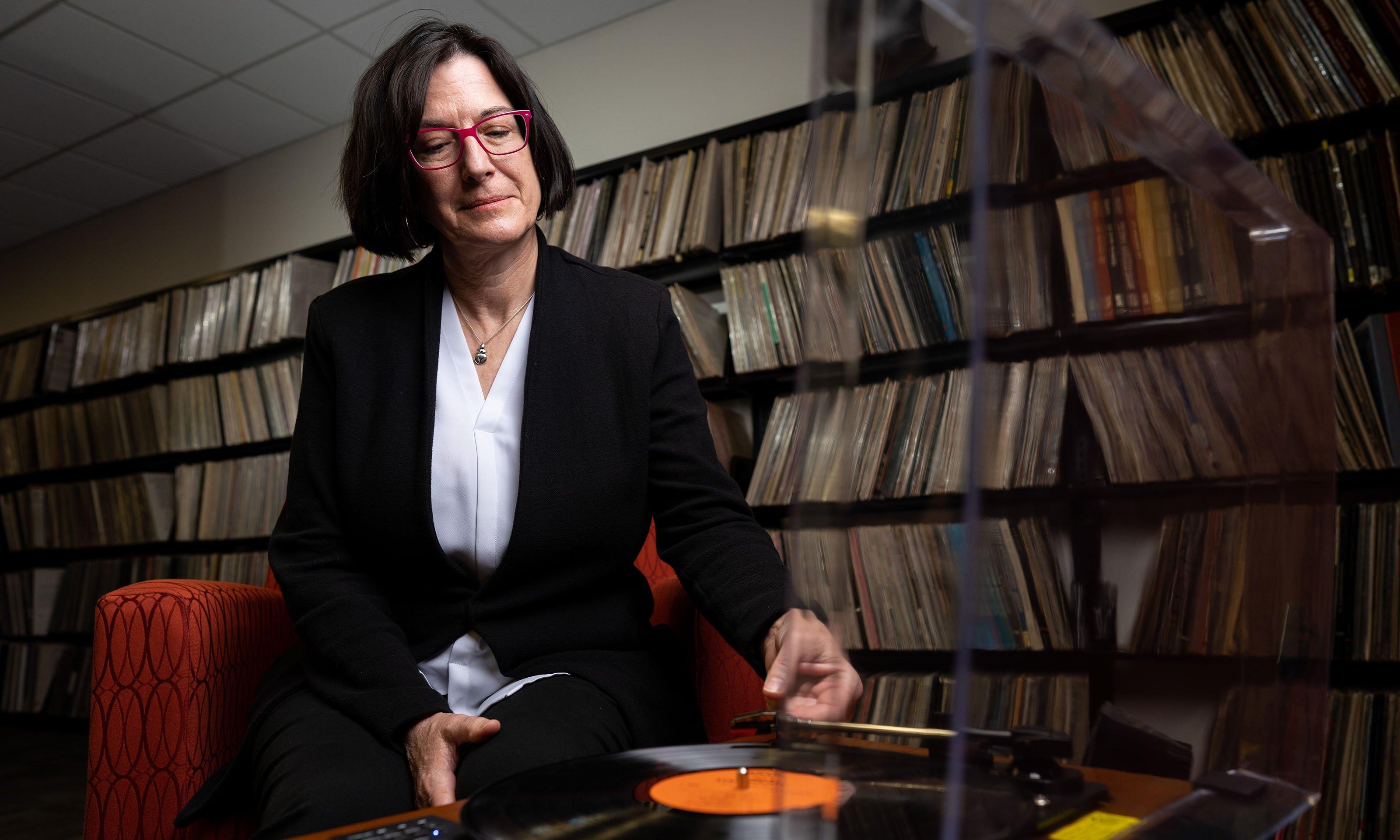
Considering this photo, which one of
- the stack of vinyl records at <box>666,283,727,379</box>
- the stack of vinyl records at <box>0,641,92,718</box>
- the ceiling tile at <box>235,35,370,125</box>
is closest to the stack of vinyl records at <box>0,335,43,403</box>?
the stack of vinyl records at <box>0,641,92,718</box>

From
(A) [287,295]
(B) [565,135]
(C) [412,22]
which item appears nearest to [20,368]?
(A) [287,295]

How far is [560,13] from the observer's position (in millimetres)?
2969

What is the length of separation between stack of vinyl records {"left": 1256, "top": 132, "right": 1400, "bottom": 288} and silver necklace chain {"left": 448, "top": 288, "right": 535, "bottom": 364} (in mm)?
1415

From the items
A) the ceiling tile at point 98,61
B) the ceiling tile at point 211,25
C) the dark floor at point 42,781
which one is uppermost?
the ceiling tile at point 211,25

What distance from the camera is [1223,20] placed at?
1.75 m

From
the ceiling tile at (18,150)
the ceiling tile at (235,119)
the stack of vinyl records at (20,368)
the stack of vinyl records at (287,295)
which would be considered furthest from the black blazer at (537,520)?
the stack of vinyl records at (20,368)

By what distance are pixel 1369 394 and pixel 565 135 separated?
2.55 meters

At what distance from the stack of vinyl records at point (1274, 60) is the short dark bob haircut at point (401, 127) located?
123cm

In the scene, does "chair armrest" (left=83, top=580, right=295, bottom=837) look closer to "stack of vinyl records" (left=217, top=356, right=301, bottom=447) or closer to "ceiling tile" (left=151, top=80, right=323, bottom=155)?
"stack of vinyl records" (left=217, top=356, right=301, bottom=447)

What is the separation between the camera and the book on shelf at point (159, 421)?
3.45 meters

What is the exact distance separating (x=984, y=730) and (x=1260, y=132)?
1.84m

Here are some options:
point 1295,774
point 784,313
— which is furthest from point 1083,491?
point 784,313

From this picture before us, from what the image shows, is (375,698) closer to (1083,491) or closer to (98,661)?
(98,661)

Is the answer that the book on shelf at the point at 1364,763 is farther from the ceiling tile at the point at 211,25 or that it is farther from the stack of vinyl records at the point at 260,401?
the ceiling tile at the point at 211,25
